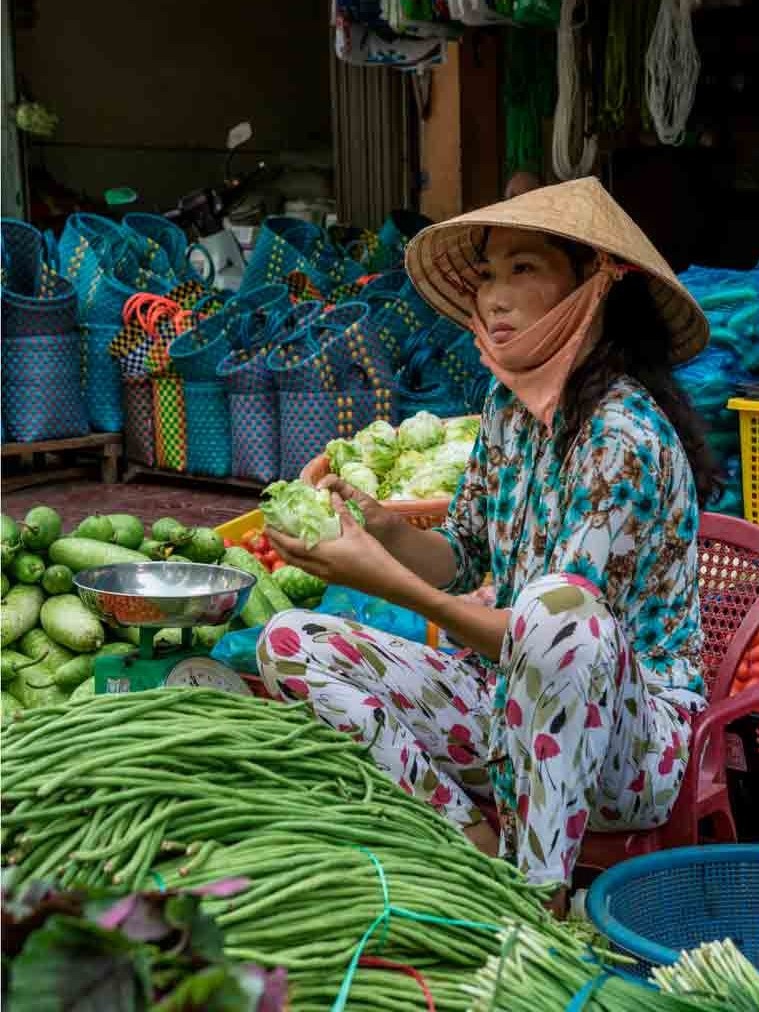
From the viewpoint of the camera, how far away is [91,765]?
5.59ft

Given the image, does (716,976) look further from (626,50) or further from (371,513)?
(626,50)

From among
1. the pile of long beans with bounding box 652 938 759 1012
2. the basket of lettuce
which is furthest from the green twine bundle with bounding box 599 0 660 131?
the pile of long beans with bounding box 652 938 759 1012

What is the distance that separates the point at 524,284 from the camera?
8.64ft

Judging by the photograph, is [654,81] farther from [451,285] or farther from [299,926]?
[299,926]

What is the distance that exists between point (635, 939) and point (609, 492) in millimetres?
826

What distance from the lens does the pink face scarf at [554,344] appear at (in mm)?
2562

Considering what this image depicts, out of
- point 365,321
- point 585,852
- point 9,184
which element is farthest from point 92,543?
point 9,184

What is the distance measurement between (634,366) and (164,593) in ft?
3.26

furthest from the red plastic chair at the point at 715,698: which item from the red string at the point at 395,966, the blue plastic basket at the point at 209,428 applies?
the blue plastic basket at the point at 209,428

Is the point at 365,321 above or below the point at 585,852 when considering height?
above

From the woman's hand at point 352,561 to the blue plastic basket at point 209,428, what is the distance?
14.5 ft

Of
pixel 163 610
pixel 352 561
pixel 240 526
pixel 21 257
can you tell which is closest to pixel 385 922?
pixel 352 561

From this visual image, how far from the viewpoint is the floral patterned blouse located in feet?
8.14

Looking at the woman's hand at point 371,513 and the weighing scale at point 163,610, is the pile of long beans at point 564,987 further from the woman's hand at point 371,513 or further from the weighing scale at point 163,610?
the woman's hand at point 371,513
